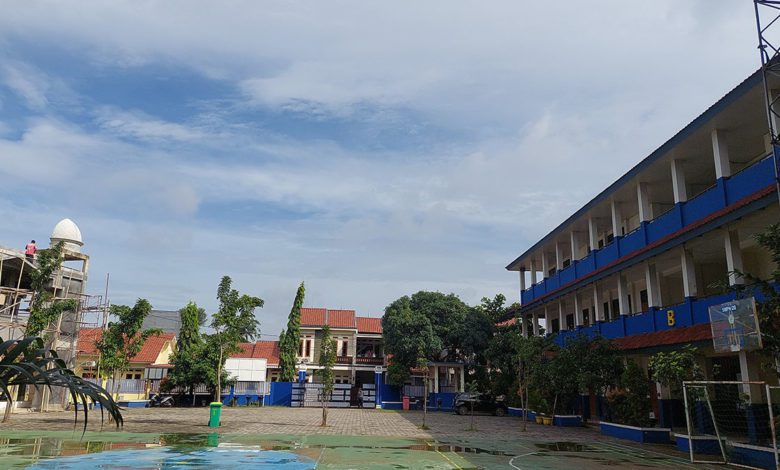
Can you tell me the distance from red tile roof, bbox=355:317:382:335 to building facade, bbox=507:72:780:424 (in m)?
23.2

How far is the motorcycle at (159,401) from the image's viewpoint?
3688 cm

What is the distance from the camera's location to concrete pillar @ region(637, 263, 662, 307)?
2308 centimetres

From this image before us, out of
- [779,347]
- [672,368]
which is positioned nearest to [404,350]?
[672,368]

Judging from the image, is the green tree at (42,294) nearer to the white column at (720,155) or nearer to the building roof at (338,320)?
the building roof at (338,320)

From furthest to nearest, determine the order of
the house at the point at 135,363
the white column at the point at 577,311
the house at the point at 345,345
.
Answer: the house at the point at 345,345 < the house at the point at 135,363 < the white column at the point at 577,311

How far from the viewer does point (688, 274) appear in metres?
20.7

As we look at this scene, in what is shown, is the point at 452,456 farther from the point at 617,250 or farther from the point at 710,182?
the point at 710,182

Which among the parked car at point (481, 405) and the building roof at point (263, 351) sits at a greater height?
the building roof at point (263, 351)

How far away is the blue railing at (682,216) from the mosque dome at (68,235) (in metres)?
28.7

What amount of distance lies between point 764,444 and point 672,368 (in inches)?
113

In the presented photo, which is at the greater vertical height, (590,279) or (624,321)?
(590,279)

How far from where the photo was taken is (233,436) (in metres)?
20.5

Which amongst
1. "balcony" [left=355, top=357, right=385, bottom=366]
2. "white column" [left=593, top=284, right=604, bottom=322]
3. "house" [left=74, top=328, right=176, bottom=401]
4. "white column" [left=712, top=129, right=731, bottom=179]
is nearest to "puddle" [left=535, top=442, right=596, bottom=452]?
"white column" [left=593, top=284, right=604, bottom=322]

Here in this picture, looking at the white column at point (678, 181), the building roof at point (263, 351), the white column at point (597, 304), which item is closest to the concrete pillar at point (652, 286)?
the white column at point (678, 181)
